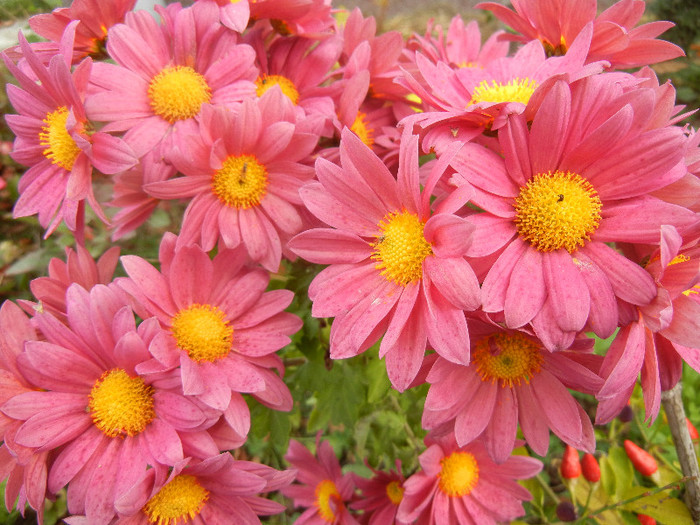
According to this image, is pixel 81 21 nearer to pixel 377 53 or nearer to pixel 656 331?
pixel 377 53

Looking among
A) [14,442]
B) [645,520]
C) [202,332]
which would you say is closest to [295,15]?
[202,332]

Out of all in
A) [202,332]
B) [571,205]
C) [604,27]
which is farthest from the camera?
[202,332]

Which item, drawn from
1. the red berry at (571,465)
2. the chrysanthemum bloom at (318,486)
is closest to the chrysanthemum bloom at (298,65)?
the chrysanthemum bloom at (318,486)

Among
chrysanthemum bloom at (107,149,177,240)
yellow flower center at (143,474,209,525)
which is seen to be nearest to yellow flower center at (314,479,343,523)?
yellow flower center at (143,474,209,525)

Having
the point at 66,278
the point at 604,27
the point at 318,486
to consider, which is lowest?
the point at 318,486

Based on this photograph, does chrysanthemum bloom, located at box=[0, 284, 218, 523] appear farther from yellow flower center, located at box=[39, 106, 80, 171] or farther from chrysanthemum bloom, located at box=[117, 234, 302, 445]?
yellow flower center, located at box=[39, 106, 80, 171]

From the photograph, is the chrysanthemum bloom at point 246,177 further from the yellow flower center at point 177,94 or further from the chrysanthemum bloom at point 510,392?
the chrysanthemum bloom at point 510,392

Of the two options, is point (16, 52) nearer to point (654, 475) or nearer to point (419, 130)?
point (419, 130)
